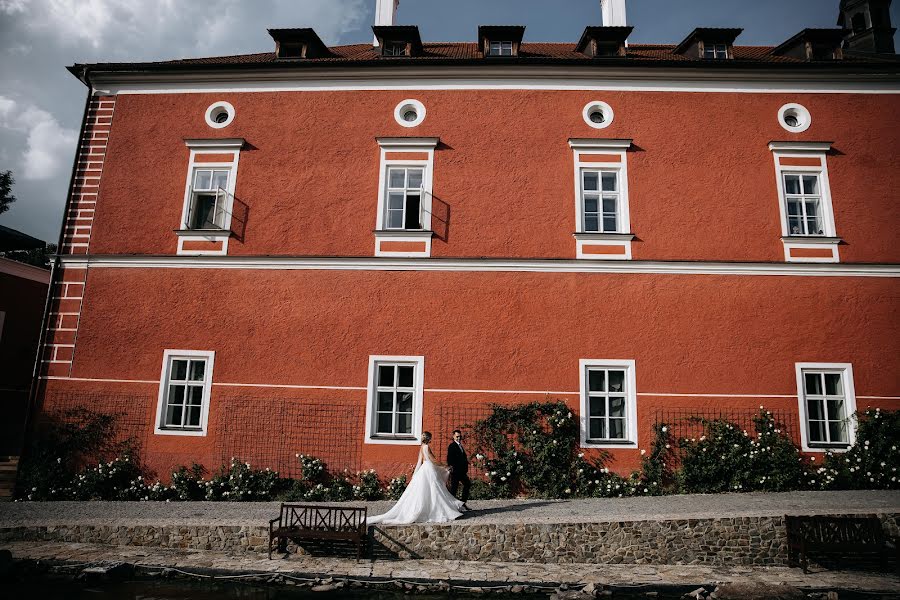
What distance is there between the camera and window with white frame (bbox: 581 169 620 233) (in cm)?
1293

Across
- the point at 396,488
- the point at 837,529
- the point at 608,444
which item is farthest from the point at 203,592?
the point at 837,529

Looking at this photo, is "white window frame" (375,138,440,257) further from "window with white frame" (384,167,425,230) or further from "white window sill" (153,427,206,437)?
"white window sill" (153,427,206,437)

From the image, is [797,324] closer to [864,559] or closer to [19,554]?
[864,559]

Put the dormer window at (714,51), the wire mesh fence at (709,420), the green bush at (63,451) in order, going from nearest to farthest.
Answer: the wire mesh fence at (709,420), the green bush at (63,451), the dormer window at (714,51)

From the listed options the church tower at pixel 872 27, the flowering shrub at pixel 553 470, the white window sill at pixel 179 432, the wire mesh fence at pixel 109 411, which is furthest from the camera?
the church tower at pixel 872 27

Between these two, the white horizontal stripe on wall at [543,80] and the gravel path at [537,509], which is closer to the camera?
the gravel path at [537,509]

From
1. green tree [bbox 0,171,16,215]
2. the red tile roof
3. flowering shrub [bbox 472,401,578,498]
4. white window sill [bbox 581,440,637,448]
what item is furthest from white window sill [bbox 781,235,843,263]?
green tree [bbox 0,171,16,215]

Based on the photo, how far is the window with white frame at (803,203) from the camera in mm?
12859

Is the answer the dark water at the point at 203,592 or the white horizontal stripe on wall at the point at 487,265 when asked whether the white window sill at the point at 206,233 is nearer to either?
the white horizontal stripe on wall at the point at 487,265

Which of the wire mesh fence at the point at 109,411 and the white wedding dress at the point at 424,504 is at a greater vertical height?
the wire mesh fence at the point at 109,411

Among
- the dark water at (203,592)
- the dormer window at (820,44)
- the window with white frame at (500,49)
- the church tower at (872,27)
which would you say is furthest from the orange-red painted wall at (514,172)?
the dark water at (203,592)

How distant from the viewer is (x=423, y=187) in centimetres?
1320

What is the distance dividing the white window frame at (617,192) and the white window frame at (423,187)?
3.40 m

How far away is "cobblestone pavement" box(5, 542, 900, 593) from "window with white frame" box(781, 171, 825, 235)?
773cm
